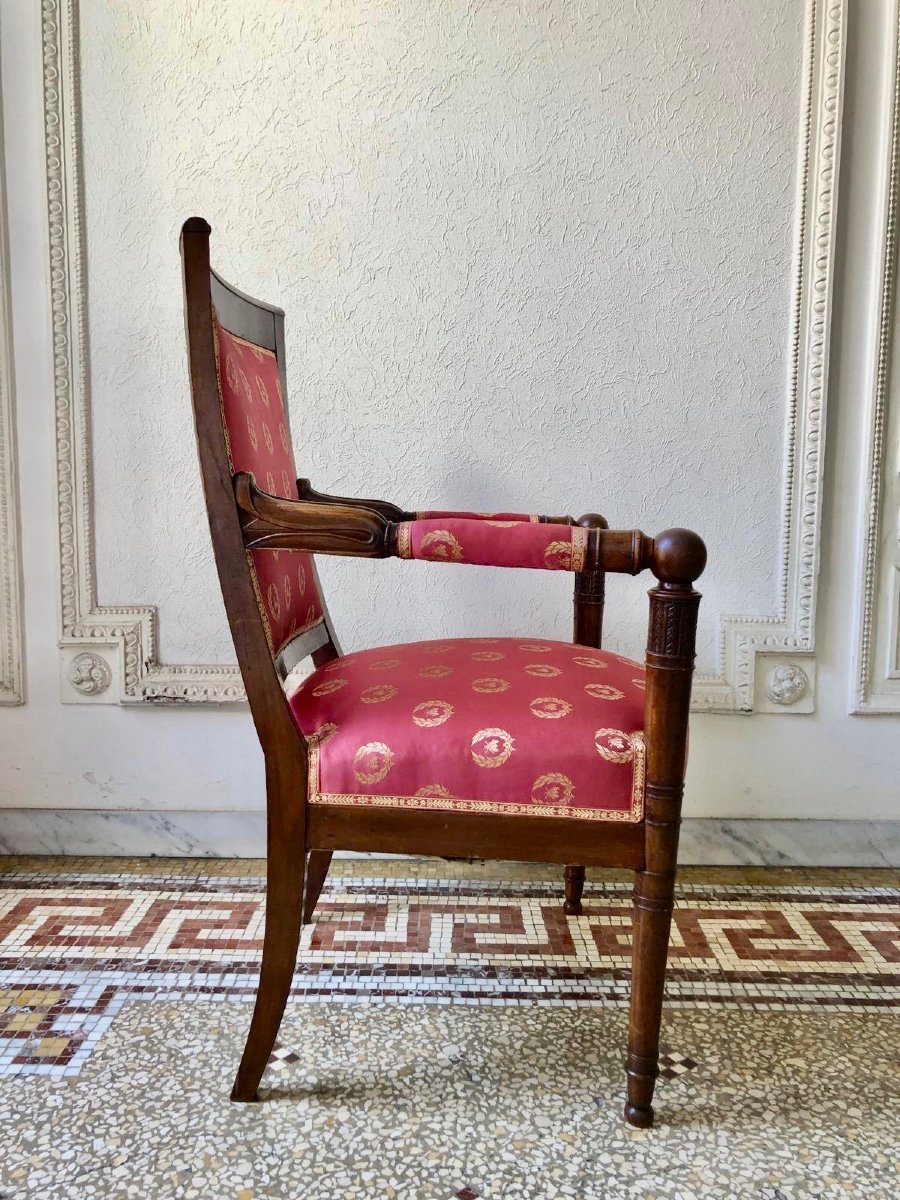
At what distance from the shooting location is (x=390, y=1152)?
1026mm

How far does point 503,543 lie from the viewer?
965 mm

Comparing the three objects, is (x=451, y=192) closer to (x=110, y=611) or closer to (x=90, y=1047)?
(x=110, y=611)

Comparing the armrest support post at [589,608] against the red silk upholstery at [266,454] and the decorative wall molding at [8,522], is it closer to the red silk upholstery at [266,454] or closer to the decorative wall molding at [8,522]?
the red silk upholstery at [266,454]

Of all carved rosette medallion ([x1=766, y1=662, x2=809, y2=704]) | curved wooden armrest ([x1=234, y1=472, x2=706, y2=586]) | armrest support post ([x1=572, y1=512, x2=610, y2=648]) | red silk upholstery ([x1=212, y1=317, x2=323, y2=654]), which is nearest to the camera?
curved wooden armrest ([x1=234, y1=472, x2=706, y2=586])

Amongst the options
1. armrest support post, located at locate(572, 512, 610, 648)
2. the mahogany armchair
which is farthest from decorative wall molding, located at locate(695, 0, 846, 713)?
the mahogany armchair

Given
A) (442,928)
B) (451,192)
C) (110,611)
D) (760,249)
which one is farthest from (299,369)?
(442,928)

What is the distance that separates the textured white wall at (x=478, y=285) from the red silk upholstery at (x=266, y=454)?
426 millimetres

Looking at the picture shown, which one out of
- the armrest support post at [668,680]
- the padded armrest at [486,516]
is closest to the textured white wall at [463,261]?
the padded armrest at [486,516]

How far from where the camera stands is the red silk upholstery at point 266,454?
42.1 inches

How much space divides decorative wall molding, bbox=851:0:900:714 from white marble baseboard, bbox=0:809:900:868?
279mm

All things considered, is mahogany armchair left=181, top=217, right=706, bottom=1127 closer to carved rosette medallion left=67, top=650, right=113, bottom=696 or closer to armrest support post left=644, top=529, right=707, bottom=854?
armrest support post left=644, top=529, right=707, bottom=854

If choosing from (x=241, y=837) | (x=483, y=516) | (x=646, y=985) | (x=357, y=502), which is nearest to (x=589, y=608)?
(x=483, y=516)

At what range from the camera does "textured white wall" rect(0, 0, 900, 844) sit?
1.70 meters

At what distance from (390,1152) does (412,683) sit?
1.80ft
